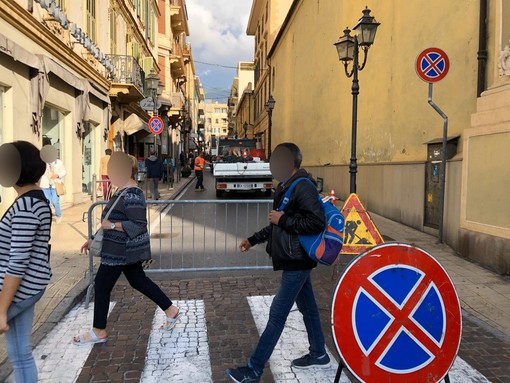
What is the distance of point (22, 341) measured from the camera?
2537 millimetres

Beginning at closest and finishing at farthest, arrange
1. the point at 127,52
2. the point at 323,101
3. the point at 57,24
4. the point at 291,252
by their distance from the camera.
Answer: the point at 291,252
the point at 57,24
the point at 323,101
the point at 127,52

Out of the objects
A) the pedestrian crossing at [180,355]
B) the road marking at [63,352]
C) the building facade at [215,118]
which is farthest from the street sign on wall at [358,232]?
the building facade at [215,118]

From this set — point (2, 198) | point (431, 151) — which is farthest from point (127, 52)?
point (431, 151)

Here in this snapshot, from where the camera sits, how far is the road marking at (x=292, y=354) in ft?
10.6

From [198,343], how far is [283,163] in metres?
1.87

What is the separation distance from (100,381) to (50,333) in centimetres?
116

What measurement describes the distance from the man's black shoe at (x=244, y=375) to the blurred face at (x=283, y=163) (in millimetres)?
1410

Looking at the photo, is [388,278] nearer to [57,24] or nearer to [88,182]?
[57,24]

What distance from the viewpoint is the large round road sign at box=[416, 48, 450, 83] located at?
7.53m

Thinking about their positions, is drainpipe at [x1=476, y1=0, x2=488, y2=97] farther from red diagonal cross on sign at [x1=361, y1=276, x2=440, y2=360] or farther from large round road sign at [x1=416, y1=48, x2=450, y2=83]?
red diagonal cross on sign at [x1=361, y1=276, x2=440, y2=360]

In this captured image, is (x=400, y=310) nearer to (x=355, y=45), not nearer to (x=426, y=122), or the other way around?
(x=355, y=45)

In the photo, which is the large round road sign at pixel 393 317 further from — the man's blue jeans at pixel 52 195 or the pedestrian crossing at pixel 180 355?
the man's blue jeans at pixel 52 195

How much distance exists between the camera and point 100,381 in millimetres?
3162

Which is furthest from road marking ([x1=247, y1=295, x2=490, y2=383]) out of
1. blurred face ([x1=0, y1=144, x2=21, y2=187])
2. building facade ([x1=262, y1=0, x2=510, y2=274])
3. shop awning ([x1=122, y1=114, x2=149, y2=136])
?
shop awning ([x1=122, y1=114, x2=149, y2=136])
